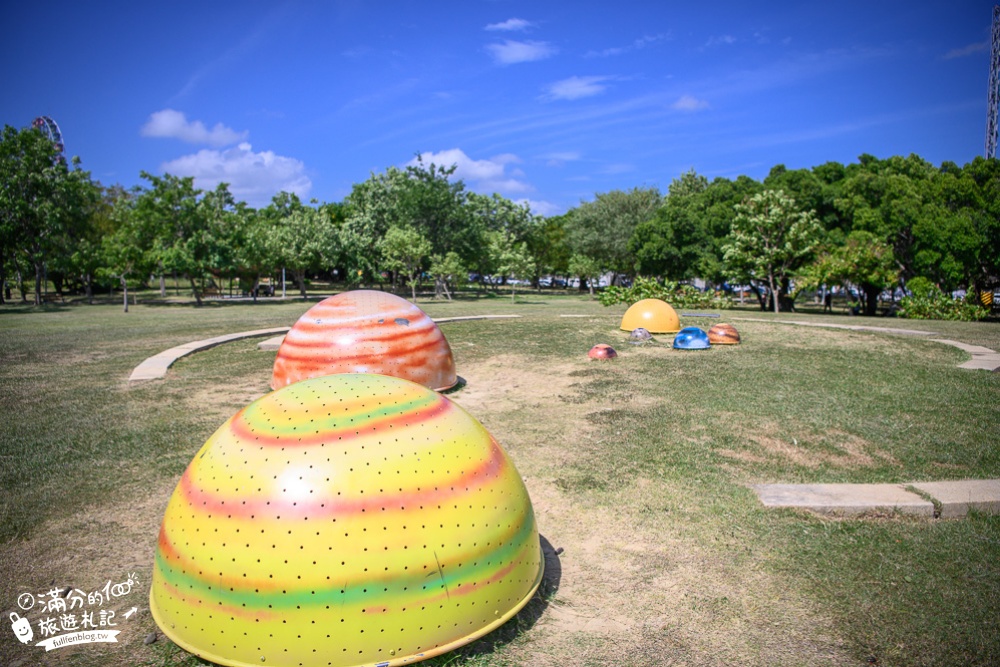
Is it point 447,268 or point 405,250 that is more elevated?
point 405,250

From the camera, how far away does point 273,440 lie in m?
3.43

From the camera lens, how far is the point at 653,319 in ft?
59.6

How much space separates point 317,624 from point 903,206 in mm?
34334

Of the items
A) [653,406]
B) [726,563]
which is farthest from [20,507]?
[653,406]

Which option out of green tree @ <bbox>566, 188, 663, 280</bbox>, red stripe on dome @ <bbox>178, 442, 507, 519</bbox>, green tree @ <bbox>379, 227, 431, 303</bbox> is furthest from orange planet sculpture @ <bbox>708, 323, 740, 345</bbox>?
green tree @ <bbox>566, 188, 663, 280</bbox>

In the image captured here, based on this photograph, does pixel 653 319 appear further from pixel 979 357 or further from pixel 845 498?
pixel 845 498

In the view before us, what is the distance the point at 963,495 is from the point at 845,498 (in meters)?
1.09

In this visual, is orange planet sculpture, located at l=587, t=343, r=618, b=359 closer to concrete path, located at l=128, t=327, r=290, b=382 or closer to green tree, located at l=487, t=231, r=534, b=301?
concrete path, located at l=128, t=327, r=290, b=382

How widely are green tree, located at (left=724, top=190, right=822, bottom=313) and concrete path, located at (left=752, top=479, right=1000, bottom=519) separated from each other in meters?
28.1

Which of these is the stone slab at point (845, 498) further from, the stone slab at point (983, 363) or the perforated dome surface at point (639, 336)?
the perforated dome surface at point (639, 336)

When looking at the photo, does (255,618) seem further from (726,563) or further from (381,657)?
(726,563)

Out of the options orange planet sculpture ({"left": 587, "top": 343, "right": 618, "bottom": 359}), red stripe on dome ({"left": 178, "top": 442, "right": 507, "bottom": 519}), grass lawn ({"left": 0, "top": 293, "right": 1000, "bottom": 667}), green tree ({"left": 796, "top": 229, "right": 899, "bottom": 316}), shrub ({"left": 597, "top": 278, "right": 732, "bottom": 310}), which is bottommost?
grass lawn ({"left": 0, "top": 293, "right": 1000, "bottom": 667})

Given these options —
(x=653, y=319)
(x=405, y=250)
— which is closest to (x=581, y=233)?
(x=405, y=250)

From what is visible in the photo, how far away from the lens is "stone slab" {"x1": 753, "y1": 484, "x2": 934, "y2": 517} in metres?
5.41
